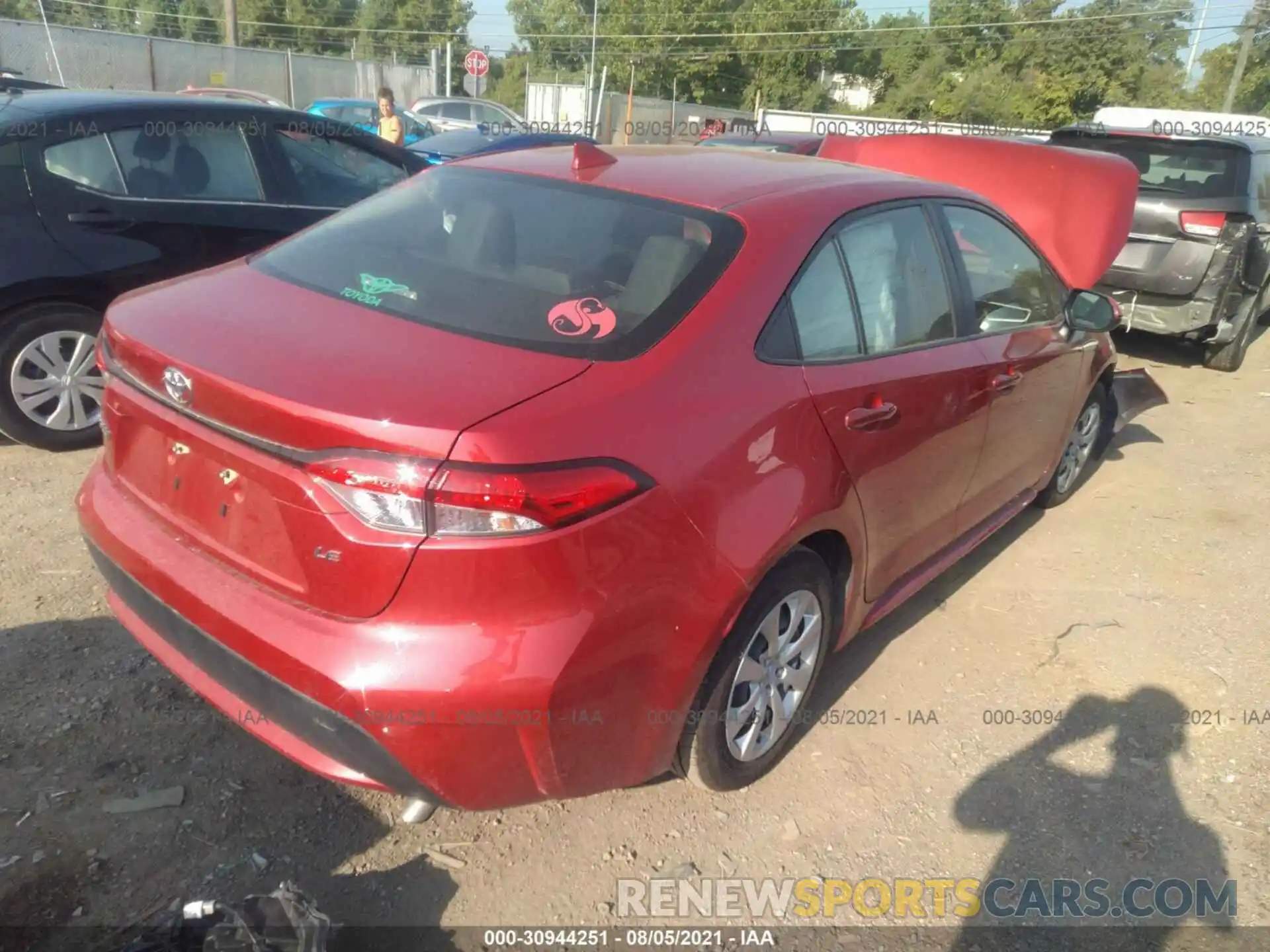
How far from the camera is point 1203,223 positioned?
267 inches

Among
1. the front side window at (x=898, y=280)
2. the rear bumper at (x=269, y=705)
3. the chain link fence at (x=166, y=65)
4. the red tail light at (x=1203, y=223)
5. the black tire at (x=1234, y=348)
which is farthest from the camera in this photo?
the chain link fence at (x=166, y=65)

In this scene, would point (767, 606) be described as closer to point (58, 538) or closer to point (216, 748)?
point (216, 748)

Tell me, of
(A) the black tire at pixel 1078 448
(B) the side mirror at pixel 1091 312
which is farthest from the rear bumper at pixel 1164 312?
(B) the side mirror at pixel 1091 312

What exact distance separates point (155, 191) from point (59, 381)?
104cm

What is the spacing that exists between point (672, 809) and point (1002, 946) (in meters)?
0.89

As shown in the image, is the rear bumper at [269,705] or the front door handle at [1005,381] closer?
the rear bumper at [269,705]

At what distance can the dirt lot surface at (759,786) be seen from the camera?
230 cm

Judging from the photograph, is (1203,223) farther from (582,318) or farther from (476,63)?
(476,63)

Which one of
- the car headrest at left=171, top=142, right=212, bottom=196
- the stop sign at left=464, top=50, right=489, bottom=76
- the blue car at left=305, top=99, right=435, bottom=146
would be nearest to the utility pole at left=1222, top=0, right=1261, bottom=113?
the stop sign at left=464, top=50, right=489, bottom=76

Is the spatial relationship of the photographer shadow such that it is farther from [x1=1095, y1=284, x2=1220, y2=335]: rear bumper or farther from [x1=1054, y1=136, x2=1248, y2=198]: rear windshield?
[x1=1054, y1=136, x2=1248, y2=198]: rear windshield

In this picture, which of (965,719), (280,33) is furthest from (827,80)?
(965,719)

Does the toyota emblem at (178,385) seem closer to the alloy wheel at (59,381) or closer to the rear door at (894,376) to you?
the rear door at (894,376)

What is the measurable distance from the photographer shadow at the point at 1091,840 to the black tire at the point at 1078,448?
5.60 ft

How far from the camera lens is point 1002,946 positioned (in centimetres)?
231
